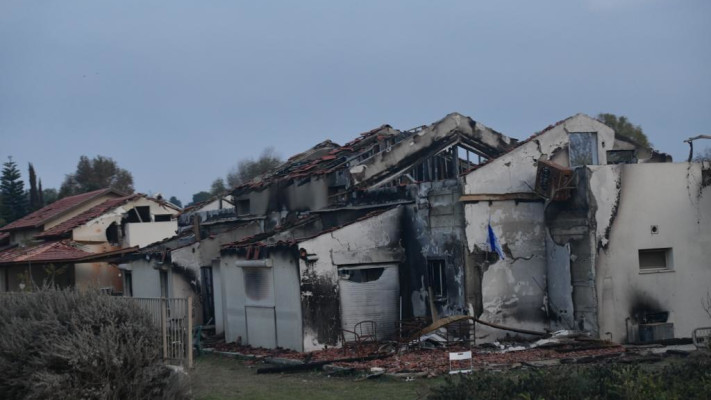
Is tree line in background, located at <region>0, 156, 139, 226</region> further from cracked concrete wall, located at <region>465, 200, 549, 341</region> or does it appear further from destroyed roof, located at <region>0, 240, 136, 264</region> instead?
cracked concrete wall, located at <region>465, 200, 549, 341</region>

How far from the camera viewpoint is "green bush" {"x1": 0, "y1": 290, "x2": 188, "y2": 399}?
14.3m

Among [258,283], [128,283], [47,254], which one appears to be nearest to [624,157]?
[258,283]

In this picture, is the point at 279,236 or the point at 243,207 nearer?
the point at 279,236

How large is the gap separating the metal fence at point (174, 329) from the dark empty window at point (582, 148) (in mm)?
13091

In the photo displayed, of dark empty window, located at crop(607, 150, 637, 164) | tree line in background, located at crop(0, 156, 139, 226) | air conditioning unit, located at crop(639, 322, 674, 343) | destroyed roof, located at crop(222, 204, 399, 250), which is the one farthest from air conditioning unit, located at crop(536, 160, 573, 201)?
tree line in background, located at crop(0, 156, 139, 226)

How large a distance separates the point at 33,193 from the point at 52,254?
31.6 meters

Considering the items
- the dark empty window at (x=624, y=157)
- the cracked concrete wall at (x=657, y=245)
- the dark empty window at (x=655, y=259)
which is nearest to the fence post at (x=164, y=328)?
the cracked concrete wall at (x=657, y=245)

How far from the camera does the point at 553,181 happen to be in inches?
882

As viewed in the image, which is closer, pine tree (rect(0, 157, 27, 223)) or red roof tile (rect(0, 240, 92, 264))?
red roof tile (rect(0, 240, 92, 264))

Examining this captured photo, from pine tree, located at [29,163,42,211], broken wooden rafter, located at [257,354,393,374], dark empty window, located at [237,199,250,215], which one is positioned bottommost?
broken wooden rafter, located at [257,354,393,374]

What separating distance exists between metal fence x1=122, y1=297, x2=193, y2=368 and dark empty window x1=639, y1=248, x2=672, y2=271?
12415 mm

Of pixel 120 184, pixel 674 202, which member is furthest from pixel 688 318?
pixel 120 184

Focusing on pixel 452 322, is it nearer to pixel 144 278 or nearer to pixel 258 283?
A: pixel 258 283

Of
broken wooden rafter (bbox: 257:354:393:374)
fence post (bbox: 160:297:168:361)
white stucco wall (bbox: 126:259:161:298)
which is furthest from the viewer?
white stucco wall (bbox: 126:259:161:298)
